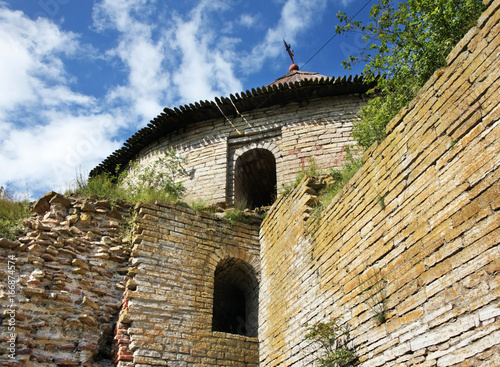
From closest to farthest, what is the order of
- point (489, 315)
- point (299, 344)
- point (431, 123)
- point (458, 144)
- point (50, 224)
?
1. point (489, 315)
2. point (458, 144)
3. point (431, 123)
4. point (299, 344)
5. point (50, 224)

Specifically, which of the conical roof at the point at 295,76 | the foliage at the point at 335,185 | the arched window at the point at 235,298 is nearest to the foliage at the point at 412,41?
the foliage at the point at 335,185

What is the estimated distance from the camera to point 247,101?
10328 millimetres

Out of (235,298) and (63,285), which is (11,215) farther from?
(235,298)

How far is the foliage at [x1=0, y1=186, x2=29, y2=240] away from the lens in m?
6.75

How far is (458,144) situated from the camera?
12.5 ft

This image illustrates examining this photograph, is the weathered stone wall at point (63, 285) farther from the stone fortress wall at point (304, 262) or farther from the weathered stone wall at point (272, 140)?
the weathered stone wall at point (272, 140)

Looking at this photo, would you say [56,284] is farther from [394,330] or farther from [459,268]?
[459,268]

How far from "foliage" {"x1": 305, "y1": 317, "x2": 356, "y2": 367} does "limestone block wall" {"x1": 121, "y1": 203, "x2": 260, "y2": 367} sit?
2.07m

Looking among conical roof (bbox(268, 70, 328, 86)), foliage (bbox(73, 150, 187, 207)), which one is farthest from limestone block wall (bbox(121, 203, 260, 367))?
conical roof (bbox(268, 70, 328, 86))

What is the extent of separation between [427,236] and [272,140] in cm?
641

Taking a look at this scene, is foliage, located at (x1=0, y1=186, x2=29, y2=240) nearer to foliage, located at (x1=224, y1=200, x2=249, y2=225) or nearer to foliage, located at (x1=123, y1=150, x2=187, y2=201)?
foliage, located at (x1=123, y1=150, x2=187, y2=201)

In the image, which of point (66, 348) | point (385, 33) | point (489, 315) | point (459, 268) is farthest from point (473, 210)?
point (66, 348)

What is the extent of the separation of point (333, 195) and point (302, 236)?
0.73 m

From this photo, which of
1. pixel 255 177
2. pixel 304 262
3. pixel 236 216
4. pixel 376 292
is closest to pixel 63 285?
pixel 236 216
